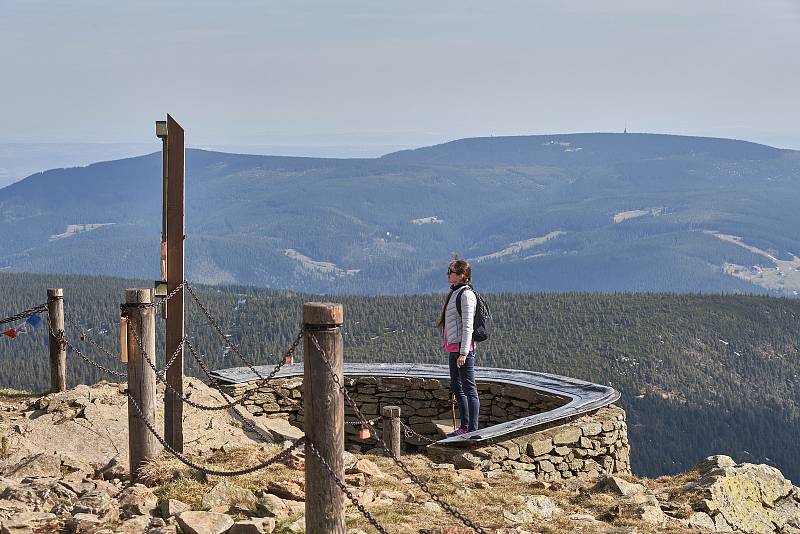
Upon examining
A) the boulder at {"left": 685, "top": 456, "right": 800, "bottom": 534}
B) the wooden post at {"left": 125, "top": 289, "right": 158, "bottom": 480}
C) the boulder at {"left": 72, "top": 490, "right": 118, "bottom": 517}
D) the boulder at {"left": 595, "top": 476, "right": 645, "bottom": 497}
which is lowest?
the boulder at {"left": 685, "top": 456, "right": 800, "bottom": 534}

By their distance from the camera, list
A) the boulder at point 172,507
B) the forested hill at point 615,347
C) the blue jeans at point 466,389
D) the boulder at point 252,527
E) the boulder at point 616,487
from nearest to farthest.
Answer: the boulder at point 252,527 → the boulder at point 172,507 → the boulder at point 616,487 → the blue jeans at point 466,389 → the forested hill at point 615,347

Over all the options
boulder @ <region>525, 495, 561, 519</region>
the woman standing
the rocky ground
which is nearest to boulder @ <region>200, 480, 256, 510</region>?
the rocky ground

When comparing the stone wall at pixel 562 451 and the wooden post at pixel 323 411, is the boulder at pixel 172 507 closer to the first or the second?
the wooden post at pixel 323 411

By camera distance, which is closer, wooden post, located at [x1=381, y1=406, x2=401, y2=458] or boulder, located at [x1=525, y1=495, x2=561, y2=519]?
boulder, located at [x1=525, y1=495, x2=561, y2=519]

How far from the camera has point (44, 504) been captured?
9.92 m

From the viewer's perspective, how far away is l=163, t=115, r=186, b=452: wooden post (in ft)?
42.2

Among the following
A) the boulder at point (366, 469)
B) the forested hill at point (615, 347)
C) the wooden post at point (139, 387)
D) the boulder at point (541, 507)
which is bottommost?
the forested hill at point (615, 347)

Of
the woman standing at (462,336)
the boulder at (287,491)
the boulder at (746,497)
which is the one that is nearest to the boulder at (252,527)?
the boulder at (287,491)

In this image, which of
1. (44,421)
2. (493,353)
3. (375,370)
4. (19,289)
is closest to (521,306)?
(493,353)

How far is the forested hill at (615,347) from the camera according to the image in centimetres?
9244

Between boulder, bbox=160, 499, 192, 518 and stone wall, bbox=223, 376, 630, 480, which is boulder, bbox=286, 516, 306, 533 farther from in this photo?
stone wall, bbox=223, 376, 630, 480

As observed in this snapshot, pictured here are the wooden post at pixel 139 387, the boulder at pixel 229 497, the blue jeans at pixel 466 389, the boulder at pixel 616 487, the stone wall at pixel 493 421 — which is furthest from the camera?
the stone wall at pixel 493 421

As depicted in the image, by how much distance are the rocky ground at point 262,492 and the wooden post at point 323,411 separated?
1.03 meters

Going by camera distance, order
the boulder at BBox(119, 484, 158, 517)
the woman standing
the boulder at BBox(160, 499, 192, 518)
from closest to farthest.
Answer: the boulder at BBox(160, 499, 192, 518)
the boulder at BBox(119, 484, 158, 517)
the woman standing
